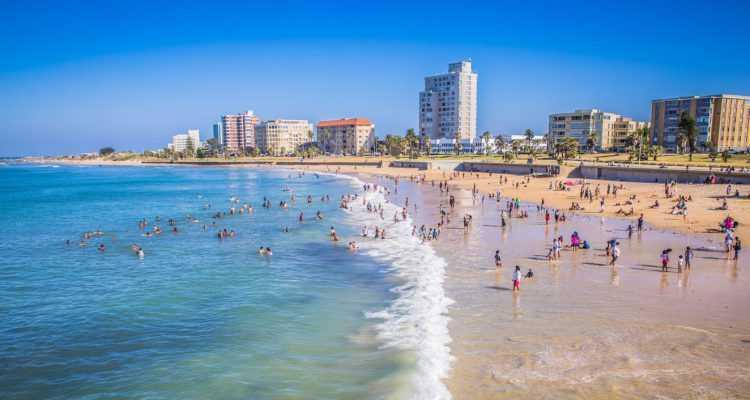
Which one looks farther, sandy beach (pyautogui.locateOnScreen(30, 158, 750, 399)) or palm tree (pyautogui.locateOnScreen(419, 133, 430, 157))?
palm tree (pyautogui.locateOnScreen(419, 133, 430, 157))

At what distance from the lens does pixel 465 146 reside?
14112 cm

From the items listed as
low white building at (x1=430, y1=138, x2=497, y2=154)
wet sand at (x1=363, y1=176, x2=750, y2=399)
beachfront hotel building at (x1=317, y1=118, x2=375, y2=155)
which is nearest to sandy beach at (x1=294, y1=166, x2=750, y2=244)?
wet sand at (x1=363, y1=176, x2=750, y2=399)

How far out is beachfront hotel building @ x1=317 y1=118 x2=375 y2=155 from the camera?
171000 mm

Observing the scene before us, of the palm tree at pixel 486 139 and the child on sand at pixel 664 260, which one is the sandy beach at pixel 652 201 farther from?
the palm tree at pixel 486 139

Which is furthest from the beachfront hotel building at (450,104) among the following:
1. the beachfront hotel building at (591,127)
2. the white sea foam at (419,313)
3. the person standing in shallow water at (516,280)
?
the person standing in shallow water at (516,280)

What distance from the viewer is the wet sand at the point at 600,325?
35.2 feet

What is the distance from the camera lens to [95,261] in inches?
1011

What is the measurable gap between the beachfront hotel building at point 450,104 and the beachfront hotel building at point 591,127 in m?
37.0

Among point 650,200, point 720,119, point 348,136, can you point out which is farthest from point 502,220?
point 348,136

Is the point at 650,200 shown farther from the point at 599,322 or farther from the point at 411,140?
the point at 411,140

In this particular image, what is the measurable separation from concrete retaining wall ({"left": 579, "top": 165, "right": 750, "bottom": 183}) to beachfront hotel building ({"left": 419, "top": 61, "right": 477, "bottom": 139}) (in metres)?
96.1

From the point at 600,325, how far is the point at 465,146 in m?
130

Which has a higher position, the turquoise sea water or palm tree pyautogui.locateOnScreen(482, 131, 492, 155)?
palm tree pyautogui.locateOnScreen(482, 131, 492, 155)

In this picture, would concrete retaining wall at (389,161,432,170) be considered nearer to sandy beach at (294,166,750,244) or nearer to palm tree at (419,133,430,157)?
palm tree at (419,133,430,157)
